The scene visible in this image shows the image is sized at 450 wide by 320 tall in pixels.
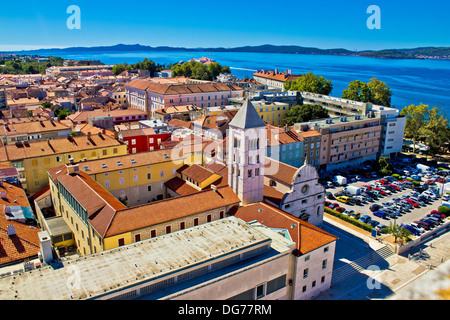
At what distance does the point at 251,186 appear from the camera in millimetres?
32062

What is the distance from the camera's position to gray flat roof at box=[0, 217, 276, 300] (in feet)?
55.9

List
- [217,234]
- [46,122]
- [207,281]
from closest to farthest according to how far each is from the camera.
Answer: [207,281] → [217,234] → [46,122]

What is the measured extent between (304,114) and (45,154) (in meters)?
45.9

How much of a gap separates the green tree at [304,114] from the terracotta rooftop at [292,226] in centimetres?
4127

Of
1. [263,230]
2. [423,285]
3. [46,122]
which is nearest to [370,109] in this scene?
[263,230]

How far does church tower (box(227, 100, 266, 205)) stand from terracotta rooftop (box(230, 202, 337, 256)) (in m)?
1.83

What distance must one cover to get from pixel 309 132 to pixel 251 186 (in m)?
26.4

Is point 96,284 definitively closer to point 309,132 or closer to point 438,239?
point 438,239

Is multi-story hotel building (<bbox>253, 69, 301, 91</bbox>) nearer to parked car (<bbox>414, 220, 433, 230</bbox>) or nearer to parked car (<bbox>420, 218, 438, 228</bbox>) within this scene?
parked car (<bbox>420, 218, 438, 228</bbox>)

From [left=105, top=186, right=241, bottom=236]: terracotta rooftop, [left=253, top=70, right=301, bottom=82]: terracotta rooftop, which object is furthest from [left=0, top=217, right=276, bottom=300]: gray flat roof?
[left=253, top=70, right=301, bottom=82]: terracotta rooftop

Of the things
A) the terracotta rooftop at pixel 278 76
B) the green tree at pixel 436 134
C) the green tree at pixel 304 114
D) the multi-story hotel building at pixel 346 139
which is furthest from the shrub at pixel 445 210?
the terracotta rooftop at pixel 278 76

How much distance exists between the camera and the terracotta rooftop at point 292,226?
84.4ft

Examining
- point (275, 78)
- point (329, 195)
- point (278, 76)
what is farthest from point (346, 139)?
point (278, 76)

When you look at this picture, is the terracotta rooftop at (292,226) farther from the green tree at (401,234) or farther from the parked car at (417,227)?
the parked car at (417,227)
